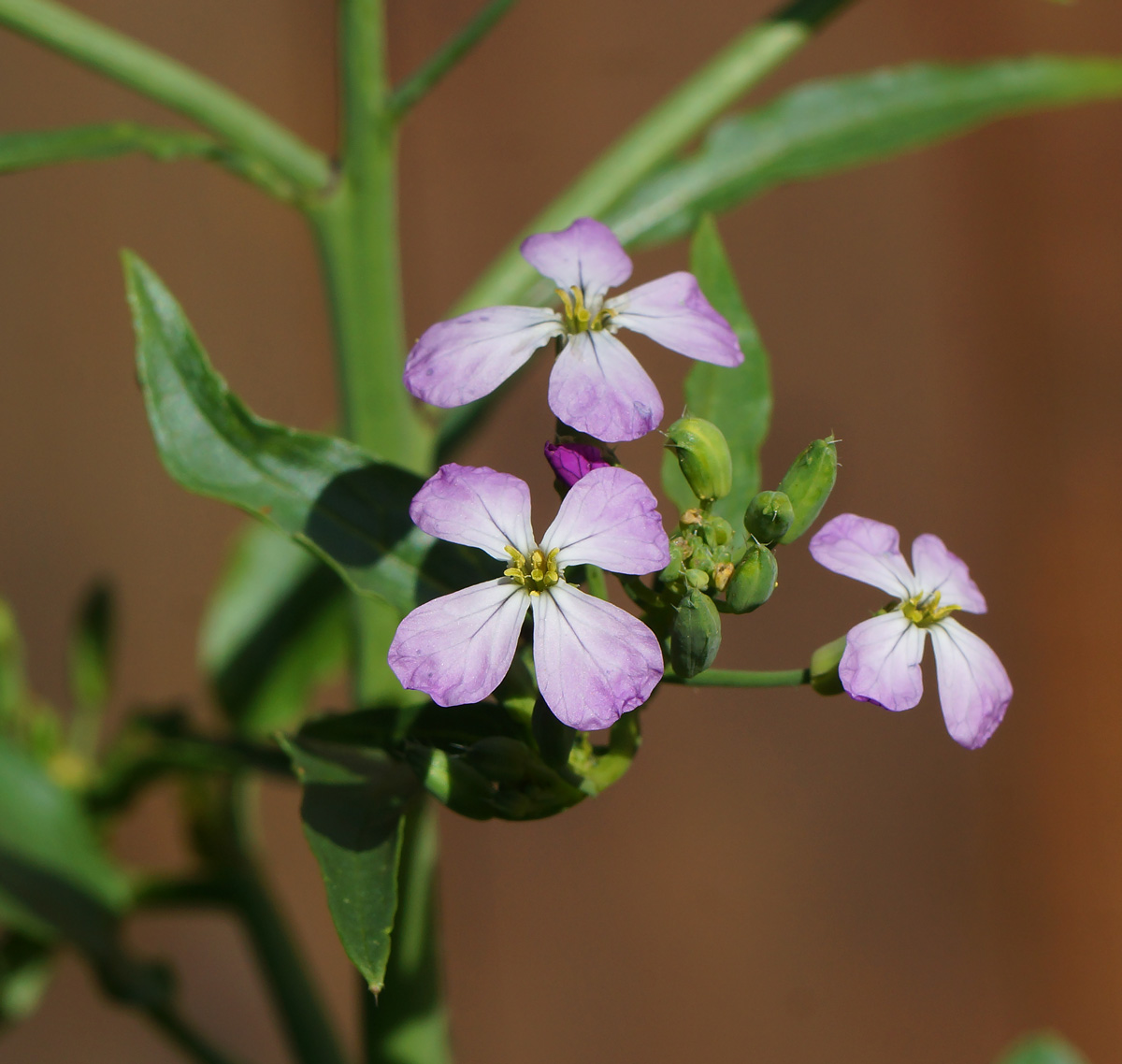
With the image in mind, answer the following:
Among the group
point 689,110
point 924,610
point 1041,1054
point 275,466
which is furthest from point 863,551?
point 1041,1054

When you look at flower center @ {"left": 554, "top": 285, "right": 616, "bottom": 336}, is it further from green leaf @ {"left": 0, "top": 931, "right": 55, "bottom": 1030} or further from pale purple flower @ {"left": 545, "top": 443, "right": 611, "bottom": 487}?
green leaf @ {"left": 0, "top": 931, "right": 55, "bottom": 1030}

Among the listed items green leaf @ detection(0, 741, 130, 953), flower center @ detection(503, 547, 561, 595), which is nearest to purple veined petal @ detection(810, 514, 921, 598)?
flower center @ detection(503, 547, 561, 595)

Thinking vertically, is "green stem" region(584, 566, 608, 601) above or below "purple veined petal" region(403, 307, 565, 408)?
below

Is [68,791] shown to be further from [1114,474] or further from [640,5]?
[1114,474]

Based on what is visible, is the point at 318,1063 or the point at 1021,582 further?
the point at 1021,582

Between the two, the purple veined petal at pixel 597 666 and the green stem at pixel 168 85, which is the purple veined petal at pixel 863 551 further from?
the green stem at pixel 168 85

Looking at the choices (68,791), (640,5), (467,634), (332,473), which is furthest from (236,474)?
(640,5)

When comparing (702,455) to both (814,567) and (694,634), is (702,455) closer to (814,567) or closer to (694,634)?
(694,634)
